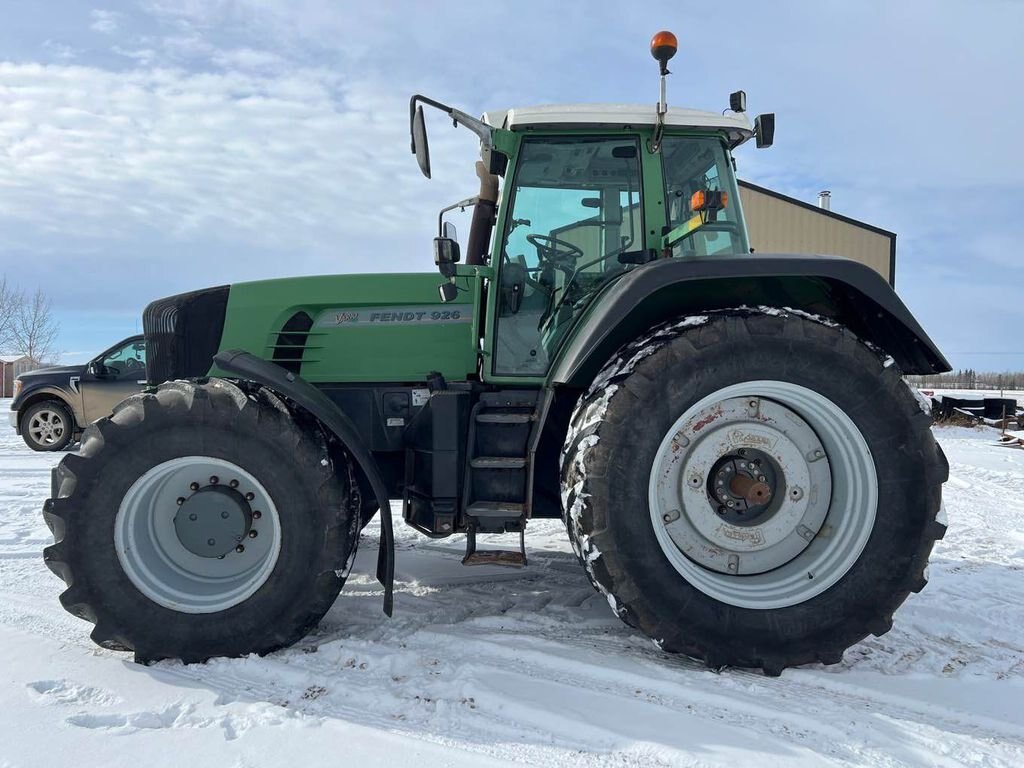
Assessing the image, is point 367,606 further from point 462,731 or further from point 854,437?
point 854,437

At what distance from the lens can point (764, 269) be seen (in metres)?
2.58

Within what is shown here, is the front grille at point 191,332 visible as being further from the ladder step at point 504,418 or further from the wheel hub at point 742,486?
the wheel hub at point 742,486

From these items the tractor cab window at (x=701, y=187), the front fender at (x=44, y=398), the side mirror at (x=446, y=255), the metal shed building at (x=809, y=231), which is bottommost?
the front fender at (x=44, y=398)

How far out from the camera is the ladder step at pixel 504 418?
2977 mm

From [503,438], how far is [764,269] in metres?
1.32

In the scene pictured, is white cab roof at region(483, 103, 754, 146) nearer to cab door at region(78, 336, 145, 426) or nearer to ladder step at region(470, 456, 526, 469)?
ladder step at region(470, 456, 526, 469)

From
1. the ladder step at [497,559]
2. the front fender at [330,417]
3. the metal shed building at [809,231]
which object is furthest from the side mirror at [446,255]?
the metal shed building at [809,231]

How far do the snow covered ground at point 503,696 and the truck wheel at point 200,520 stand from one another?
0.47ft

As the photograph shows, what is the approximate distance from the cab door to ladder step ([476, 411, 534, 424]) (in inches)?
316

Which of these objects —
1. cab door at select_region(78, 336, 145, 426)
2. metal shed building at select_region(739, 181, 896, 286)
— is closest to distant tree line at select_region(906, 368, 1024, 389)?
metal shed building at select_region(739, 181, 896, 286)

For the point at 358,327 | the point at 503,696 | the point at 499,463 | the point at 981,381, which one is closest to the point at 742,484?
the point at 499,463

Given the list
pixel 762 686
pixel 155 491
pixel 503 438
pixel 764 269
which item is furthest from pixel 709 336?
pixel 155 491

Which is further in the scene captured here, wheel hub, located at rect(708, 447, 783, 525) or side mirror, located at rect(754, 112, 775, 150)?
side mirror, located at rect(754, 112, 775, 150)

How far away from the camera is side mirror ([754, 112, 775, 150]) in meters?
3.16
